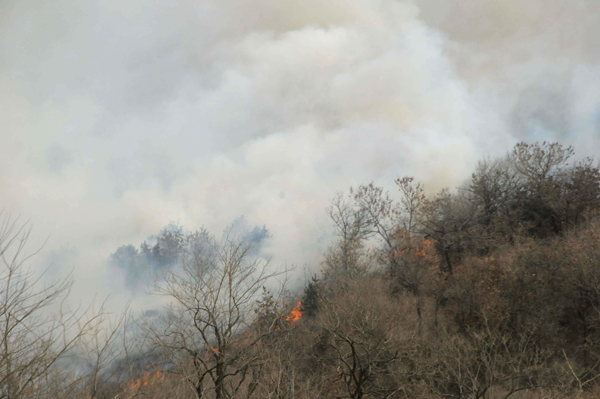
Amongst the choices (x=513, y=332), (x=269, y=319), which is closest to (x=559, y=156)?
(x=513, y=332)

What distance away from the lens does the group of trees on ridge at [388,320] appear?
830 cm

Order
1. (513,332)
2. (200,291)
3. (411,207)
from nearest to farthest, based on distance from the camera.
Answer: (200,291) < (513,332) < (411,207)

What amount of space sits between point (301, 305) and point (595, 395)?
19.4 meters

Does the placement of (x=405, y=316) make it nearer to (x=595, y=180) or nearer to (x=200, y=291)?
(x=200, y=291)

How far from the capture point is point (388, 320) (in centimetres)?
1866

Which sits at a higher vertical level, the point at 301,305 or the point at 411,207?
the point at 411,207

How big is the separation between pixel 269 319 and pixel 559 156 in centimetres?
3376

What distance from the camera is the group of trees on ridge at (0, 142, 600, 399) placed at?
327 inches

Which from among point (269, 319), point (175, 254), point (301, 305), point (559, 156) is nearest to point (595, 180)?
point (559, 156)

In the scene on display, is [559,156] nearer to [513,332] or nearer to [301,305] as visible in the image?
[513,332]

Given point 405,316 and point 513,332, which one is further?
point 405,316

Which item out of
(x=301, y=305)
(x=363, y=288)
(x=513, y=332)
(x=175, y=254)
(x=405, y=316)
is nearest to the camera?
(x=513, y=332)

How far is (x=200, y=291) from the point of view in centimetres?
1098

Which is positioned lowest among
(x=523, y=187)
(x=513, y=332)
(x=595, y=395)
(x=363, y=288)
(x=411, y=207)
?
(x=595, y=395)
